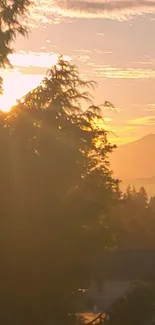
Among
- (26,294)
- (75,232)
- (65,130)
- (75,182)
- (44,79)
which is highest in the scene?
(44,79)

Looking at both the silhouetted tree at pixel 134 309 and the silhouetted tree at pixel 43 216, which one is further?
the silhouetted tree at pixel 134 309

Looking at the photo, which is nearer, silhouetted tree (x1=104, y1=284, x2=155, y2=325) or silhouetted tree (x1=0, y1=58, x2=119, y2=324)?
silhouetted tree (x1=0, y1=58, x2=119, y2=324)

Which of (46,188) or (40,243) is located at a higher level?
(46,188)

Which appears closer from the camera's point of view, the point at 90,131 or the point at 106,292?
the point at 90,131

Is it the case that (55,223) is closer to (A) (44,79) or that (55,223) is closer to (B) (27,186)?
(B) (27,186)

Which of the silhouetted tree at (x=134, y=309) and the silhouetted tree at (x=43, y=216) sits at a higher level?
the silhouetted tree at (x=43, y=216)

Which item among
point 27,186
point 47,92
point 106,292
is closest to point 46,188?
point 27,186

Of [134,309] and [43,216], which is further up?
[43,216]

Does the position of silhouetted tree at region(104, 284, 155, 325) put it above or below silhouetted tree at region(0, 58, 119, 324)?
below

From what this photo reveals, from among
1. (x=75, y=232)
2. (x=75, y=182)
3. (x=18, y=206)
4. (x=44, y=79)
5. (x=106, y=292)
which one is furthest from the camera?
(x=106, y=292)

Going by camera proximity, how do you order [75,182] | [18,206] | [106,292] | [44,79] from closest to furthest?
[18,206], [75,182], [44,79], [106,292]

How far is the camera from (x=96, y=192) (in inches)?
934

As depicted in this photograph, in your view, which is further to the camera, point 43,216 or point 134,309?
point 134,309

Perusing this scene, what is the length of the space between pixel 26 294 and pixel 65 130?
4973mm
